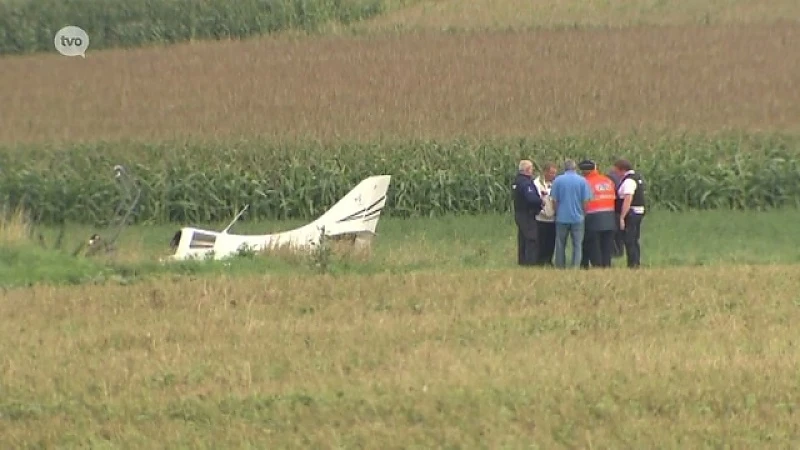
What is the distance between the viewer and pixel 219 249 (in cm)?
1720

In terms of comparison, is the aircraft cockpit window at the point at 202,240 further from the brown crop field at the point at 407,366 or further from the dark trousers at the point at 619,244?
the dark trousers at the point at 619,244

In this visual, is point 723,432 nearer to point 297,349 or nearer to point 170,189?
point 297,349

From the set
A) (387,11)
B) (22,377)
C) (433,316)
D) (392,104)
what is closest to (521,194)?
(433,316)

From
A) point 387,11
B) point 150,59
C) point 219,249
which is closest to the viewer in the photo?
point 219,249

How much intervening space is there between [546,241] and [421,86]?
50.9 feet

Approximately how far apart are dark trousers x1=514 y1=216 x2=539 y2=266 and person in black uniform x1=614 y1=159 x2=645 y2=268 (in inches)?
41.4

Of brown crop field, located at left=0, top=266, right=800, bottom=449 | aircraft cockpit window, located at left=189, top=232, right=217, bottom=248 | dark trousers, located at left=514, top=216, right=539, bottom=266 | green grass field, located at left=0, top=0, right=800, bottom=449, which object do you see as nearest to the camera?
brown crop field, located at left=0, top=266, right=800, bottom=449

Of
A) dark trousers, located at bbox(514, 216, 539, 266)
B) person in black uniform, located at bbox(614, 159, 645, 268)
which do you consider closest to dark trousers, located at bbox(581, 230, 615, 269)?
person in black uniform, located at bbox(614, 159, 645, 268)

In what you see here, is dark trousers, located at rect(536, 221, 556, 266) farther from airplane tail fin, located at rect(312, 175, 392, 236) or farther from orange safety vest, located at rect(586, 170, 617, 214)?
airplane tail fin, located at rect(312, 175, 392, 236)

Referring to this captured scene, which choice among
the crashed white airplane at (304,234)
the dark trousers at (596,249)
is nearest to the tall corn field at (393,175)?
the crashed white airplane at (304,234)

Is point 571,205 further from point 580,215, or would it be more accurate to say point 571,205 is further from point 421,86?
point 421,86

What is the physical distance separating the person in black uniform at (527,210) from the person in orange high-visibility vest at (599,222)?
87 cm

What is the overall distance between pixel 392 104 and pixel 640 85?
5.53m

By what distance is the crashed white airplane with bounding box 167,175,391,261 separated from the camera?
16.9m
